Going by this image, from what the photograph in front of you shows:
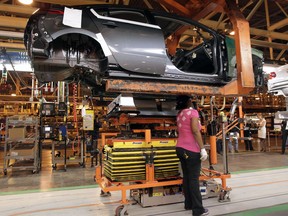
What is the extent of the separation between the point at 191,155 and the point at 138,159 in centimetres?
73

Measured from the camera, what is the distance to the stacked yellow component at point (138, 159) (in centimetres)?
320

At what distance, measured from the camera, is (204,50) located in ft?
13.1

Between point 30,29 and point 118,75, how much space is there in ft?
3.90

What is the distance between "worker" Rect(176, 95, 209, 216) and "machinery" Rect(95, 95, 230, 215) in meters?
0.29

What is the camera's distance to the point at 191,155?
120 inches

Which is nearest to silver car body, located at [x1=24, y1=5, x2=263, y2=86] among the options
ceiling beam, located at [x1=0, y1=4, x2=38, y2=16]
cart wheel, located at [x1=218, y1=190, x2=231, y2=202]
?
cart wheel, located at [x1=218, y1=190, x2=231, y2=202]

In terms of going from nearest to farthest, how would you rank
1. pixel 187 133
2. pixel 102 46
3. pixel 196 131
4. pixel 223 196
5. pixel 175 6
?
1. pixel 102 46
2. pixel 196 131
3. pixel 187 133
4. pixel 223 196
5. pixel 175 6

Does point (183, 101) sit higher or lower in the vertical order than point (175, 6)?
lower

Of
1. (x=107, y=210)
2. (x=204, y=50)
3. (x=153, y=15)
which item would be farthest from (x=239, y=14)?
(x=107, y=210)

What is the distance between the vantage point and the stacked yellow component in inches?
126

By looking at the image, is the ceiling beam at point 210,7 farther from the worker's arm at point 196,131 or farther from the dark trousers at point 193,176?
the dark trousers at point 193,176

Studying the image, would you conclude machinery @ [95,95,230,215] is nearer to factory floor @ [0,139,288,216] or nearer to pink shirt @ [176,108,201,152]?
factory floor @ [0,139,288,216]

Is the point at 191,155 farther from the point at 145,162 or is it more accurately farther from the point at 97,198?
the point at 97,198

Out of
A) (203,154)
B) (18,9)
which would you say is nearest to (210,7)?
(203,154)
